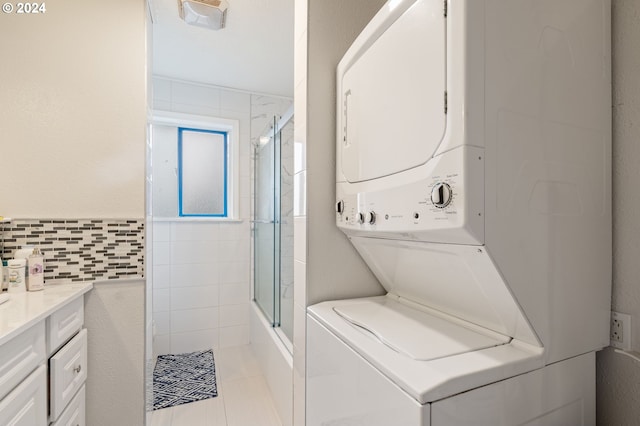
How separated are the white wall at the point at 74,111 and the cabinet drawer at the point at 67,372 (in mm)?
638

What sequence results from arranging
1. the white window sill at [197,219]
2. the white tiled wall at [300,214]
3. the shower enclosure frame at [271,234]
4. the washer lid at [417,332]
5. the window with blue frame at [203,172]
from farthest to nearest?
the window with blue frame at [203,172] → the white window sill at [197,219] → the shower enclosure frame at [271,234] → the white tiled wall at [300,214] → the washer lid at [417,332]

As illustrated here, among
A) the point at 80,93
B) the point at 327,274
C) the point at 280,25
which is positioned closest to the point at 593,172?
the point at 327,274

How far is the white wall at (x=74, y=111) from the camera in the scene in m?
1.52

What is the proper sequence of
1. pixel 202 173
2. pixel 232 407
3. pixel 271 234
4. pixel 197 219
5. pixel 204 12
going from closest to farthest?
pixel 204 12 → pixel 232 407 → pixel 271 234 → pixel 197 219 → pixel 202 173

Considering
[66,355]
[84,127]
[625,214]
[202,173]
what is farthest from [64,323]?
[625,214]

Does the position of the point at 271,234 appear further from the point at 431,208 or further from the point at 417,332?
the point at 431,208

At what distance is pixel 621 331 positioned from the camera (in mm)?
920

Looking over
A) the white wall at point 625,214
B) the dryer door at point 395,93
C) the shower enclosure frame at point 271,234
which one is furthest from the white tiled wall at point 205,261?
the white wall at point 625,214

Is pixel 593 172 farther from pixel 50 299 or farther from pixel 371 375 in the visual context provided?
pixel 50 299

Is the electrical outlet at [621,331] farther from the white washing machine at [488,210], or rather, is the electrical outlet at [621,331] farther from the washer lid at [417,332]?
the washer lid at [417,332]

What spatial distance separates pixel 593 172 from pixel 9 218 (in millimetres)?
2374

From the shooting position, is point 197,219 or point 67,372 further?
point 197,219

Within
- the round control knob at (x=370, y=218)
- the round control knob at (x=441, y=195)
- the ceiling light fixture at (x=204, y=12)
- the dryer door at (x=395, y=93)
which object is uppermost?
the ceiling light fixture at (x=204, y=12)

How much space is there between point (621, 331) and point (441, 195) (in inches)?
29.1
